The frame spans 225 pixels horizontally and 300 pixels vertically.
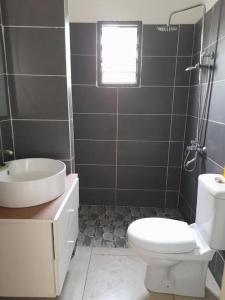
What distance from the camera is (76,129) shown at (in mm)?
2646

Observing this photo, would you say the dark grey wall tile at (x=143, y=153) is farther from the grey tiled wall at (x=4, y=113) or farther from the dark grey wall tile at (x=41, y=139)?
the grey tiled wall at (x=4, y=113)

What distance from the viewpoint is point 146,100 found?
99.9 inches

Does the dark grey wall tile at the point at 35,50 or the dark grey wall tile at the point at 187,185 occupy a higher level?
the dark grey wall tile at the point at 35,50

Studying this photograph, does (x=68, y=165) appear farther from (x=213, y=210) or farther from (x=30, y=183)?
(x=213, y=210)

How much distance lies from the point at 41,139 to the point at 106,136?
0.95 metres

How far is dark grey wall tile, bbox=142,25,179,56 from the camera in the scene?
2.37 meters

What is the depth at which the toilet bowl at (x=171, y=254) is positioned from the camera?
144 cm

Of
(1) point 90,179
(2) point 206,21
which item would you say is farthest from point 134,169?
(2) point 206,21

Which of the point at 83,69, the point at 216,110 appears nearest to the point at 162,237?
the point at 216,110

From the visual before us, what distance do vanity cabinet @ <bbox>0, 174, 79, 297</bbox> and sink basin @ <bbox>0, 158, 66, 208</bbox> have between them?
49 mm

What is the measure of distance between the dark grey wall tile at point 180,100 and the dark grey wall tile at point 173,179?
2.16 feet

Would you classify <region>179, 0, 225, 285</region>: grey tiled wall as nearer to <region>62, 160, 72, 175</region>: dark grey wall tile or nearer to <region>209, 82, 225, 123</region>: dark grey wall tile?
<region>209, 82, 225, 123</region>: dark grey wall tile

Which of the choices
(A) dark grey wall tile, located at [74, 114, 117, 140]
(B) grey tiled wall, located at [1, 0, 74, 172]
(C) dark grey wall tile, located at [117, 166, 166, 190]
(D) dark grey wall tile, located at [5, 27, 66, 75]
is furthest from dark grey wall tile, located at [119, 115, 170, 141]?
(D) dark grey wall tile, located at [5, 27, 66, 75]

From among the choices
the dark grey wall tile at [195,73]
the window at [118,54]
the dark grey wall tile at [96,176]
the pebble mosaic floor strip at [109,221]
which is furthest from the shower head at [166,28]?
the pebble mosaic floor strip at [109,221]
